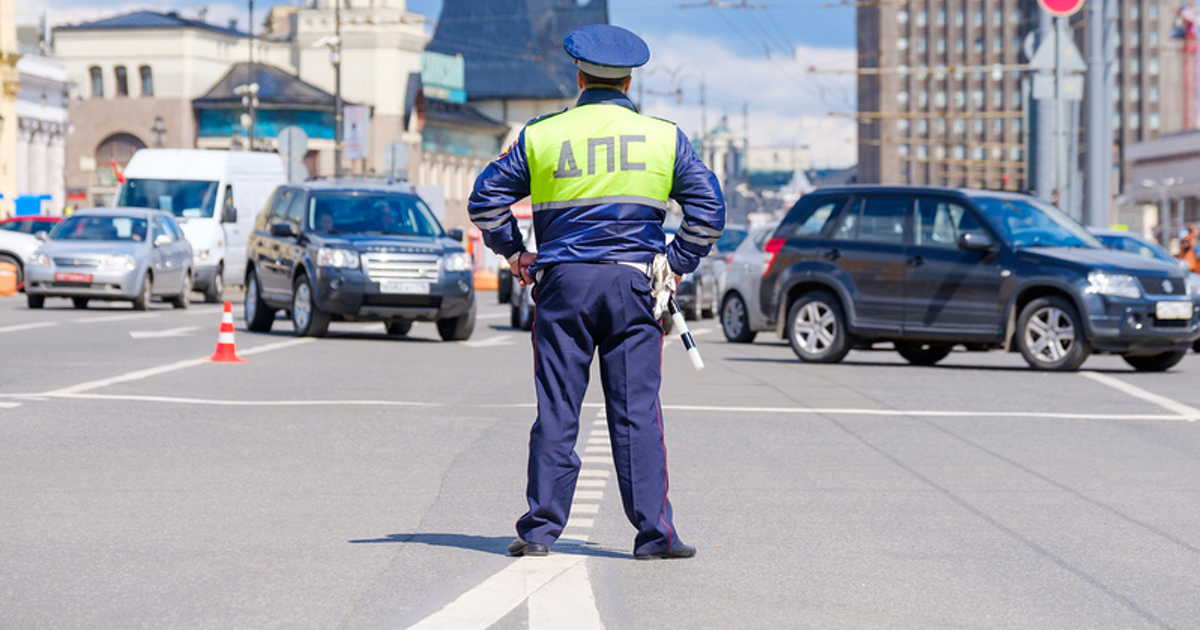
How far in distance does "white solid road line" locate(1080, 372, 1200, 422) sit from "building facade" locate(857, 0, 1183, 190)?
152776 mm

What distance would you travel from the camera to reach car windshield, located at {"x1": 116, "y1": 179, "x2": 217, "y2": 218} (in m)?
35.4

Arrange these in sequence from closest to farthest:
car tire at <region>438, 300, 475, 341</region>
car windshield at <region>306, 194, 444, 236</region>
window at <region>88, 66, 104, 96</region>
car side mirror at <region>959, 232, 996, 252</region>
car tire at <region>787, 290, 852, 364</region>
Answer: car side mirror at <region>959, 232, 996, 252</region>, car tire at <region>787, 290, 852, 364</region>, car tire at <region>438, 300, 475, 341</region>, car windshield at <region>306, 194, 444, 236</region>, window at <region>88, 66, 104, 96</region>

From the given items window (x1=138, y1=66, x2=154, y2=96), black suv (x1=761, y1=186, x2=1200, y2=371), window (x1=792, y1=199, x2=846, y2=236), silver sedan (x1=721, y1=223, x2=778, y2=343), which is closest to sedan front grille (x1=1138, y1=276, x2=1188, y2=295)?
black suv (x1=761, y1=186, x2=1200, y2=371)

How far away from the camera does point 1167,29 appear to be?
17325cm

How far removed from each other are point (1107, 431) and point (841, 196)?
7758 mm

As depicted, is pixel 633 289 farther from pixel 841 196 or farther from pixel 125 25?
pixel 125 25

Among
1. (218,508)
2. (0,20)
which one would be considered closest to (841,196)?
(218,508)

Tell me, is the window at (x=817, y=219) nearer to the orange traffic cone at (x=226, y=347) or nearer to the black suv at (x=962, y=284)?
the black suv at (x=962, y=284)

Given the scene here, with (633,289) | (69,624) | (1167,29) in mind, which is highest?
(1167,29)

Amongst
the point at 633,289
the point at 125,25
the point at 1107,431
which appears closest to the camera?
the point at 633,289

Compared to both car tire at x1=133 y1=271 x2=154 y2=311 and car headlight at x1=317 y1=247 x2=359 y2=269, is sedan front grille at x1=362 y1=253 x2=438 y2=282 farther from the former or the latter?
car tire at x1=133 y1=271 x2=154 y2=311

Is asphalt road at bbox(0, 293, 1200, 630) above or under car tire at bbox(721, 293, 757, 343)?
under

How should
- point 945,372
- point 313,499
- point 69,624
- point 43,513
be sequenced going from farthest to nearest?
point 945,372
point 313,499
point 43,513
point 69,624

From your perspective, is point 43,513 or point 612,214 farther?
point 43,513
